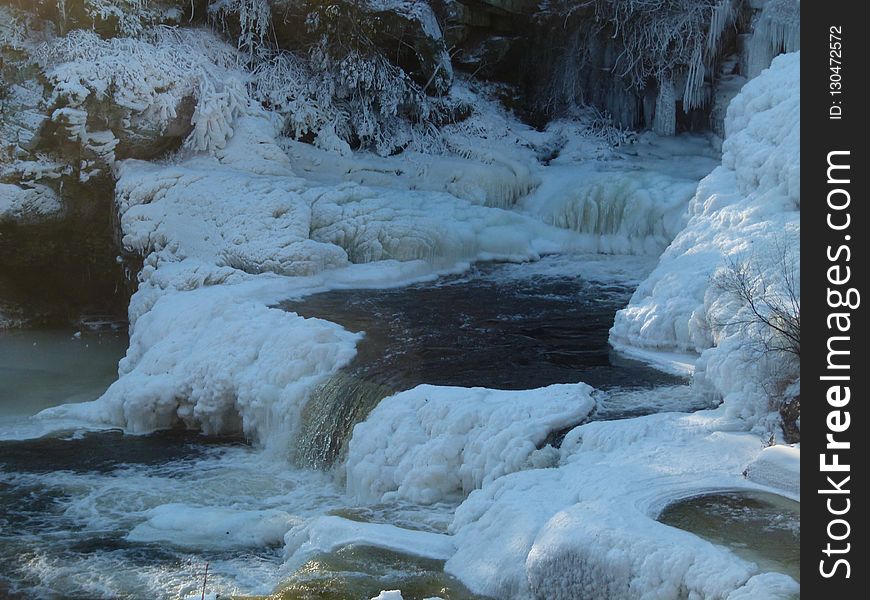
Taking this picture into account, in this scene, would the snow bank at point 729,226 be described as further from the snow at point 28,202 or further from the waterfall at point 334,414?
the snow at point 28,202

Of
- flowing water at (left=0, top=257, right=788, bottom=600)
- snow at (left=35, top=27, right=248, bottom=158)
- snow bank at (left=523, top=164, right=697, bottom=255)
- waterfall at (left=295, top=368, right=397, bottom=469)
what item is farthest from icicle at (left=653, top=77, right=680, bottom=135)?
waterfall at (left=295, top=368, right=397, bottom=469)

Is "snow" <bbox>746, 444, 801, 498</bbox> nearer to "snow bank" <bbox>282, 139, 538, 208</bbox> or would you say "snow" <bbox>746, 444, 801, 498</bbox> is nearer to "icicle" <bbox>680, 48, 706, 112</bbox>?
"snow bank" <bbox>282, 139, 538, 208</bbox>

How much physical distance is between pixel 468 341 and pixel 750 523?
16.6 ft

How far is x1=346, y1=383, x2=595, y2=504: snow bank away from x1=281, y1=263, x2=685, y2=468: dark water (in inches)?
17.6

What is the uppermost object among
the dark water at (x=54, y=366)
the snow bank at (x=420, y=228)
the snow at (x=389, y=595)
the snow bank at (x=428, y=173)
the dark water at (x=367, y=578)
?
the snow bank at (x=428, y=173)

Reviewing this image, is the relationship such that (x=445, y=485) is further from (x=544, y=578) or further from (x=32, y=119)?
(x=32, y=119)

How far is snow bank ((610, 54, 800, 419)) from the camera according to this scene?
9.34 m

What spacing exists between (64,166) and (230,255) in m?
3.04

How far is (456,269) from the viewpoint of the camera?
14469 millimetres

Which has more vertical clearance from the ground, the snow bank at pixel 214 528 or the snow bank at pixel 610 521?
the snow bank at pixel 610 521
